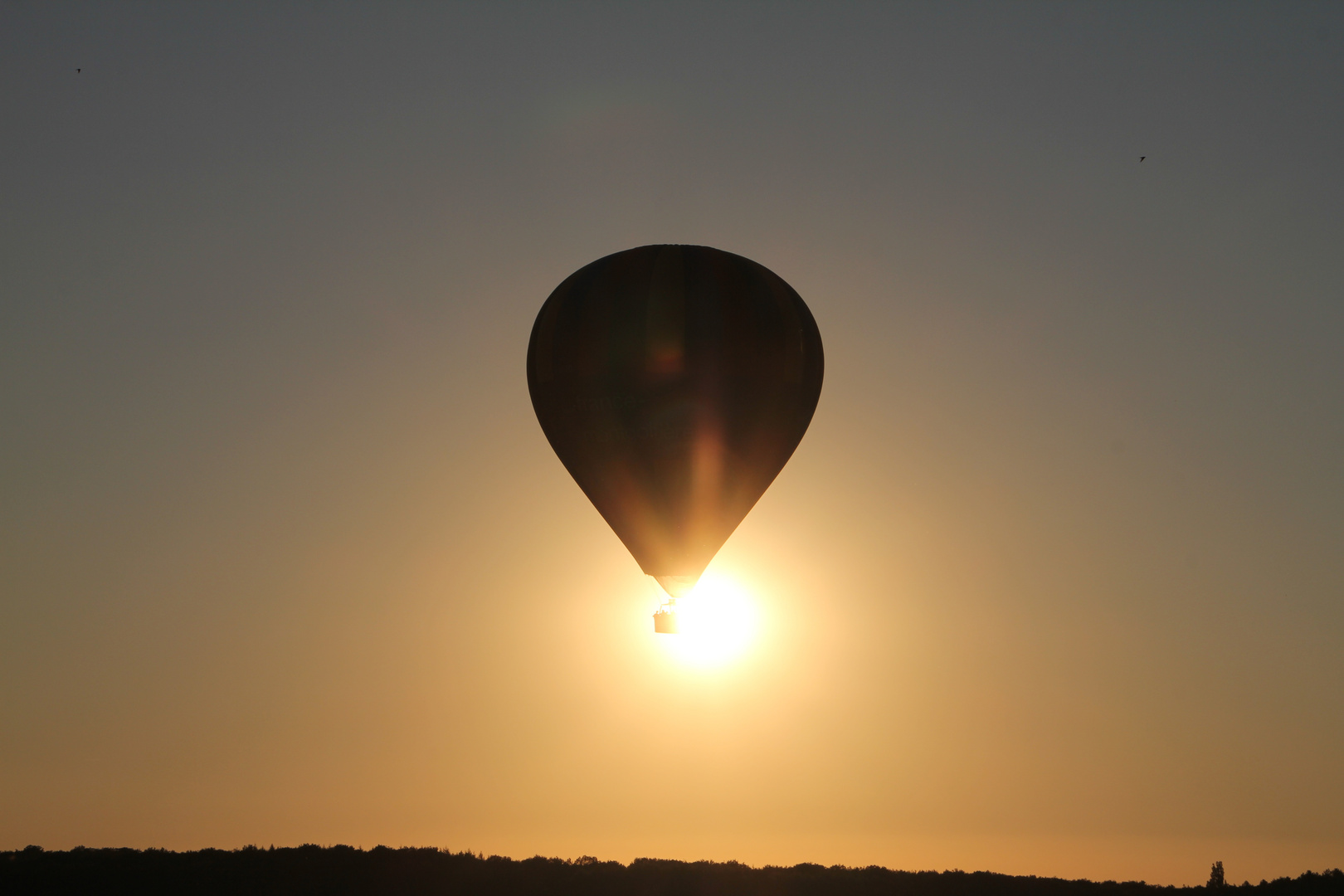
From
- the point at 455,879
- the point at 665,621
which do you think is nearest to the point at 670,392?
the point at 665,621

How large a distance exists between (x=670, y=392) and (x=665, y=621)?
16.3ft

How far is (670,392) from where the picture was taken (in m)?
37.8

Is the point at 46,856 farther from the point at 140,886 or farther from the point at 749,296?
the point at 749,296

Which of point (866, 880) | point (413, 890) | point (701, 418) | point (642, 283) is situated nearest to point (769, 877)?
point (866, 880)

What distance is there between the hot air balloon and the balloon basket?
1.4 inches

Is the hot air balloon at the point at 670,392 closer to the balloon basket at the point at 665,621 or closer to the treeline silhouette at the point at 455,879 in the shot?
the balloon basket at the point at 665,621

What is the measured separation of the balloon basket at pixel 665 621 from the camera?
122 ft

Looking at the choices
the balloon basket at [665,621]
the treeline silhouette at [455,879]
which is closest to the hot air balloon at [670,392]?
the balloon basket at [665,621]

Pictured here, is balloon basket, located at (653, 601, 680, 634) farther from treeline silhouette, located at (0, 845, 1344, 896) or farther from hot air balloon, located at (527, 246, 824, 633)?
treeline silhouette, located at (0, 845, 1344, 896)

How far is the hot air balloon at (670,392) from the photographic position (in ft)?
124

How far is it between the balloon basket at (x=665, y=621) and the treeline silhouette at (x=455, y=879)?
304 inches

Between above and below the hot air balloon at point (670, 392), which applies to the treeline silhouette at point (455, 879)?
below

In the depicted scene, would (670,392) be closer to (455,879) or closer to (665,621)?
(665,621)

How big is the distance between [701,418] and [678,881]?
1175 centimetres
